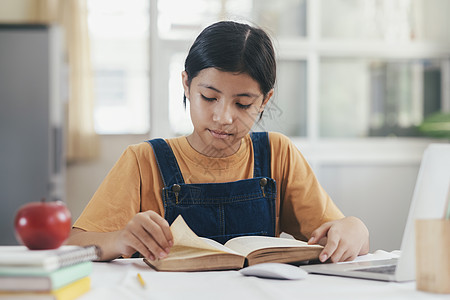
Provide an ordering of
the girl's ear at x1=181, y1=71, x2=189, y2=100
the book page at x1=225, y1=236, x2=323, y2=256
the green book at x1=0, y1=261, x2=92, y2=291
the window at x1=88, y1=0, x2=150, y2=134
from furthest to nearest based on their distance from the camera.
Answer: the window at x1=88, y1=0, x2=150, y2=134 → the girl's ear at x1=181, y1=71, x2=189, y2=100 → the book page at x1=225, y1=236, x2=323, y2=256 → the green book at x1=0, y1=261, x2=92, y2=291

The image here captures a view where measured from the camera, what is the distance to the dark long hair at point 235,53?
3.96 ft

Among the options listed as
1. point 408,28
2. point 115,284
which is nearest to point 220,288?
point 115,284

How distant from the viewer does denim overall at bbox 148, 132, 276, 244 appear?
1.22m

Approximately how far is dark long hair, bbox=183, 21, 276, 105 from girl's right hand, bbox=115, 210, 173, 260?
0.43 metres

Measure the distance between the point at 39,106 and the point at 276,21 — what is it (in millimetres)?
1411

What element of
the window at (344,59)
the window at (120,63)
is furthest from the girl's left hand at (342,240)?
the window at (120,63)

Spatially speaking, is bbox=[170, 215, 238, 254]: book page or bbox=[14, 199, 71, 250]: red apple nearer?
bbox=[14, 199, 71, 250]: red apple

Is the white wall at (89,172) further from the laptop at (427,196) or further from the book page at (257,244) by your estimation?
the laptop at (427,196)

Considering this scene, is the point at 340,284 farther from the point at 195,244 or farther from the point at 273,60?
the point at 273,60

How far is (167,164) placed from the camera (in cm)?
127

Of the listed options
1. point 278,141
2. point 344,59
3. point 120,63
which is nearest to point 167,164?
point 278,141

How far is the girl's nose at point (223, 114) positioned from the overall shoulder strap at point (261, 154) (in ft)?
Result: 0.66

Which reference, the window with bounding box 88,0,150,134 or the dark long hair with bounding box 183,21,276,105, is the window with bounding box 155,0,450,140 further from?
the dark long hair with bounding box 183,21,276,105

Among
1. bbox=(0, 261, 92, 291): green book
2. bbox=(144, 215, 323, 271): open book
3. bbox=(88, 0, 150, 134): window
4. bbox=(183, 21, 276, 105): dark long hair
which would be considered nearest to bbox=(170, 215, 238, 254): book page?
bbox=(144, 215, 323, 271): open book
